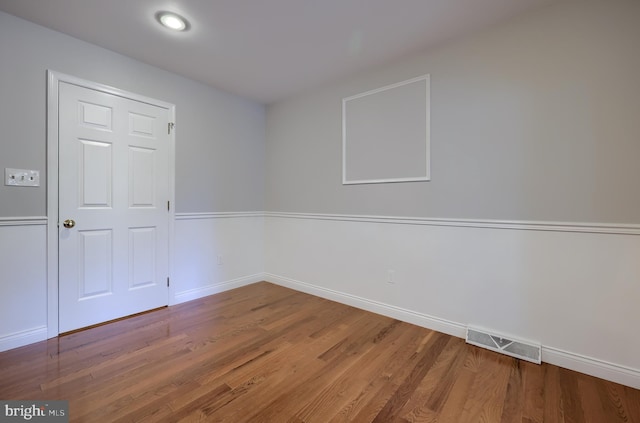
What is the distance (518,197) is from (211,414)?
2374 mm

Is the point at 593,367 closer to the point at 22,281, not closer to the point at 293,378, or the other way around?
the point at 293,378

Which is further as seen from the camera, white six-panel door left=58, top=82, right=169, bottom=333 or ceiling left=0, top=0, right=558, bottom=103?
white six-panel door left=58, top=82, right=169, bottom=333

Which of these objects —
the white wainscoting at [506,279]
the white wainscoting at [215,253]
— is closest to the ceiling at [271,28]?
the white wainscoting at [506,279]

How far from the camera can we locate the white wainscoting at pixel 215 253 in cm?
305

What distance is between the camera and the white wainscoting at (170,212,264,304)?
10.0 feet

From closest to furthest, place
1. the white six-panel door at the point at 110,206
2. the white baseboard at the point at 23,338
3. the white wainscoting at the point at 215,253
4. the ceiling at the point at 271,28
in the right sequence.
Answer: the ceiling at the point at 271,28, the white baseboard at the point at 23,338, the white six-panel door at the point at 110,206, the white wainscoting at the point at 215,253

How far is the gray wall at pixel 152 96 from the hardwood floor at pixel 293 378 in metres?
1.21

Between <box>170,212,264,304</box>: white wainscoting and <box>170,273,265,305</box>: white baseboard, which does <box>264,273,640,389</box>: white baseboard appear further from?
<box>170,212,264,304</box>: white wainscoting

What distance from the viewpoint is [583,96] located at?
1.82 meters

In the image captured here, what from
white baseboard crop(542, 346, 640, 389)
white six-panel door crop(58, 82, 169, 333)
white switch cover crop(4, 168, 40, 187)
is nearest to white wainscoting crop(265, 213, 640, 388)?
white baseboard crop(542, 346, 640, 389)

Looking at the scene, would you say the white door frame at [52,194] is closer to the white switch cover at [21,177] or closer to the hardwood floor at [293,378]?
the white switch cover at [21,177]

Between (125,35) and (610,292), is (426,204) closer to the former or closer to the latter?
(610,292)

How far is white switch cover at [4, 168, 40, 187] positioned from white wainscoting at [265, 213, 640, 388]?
2.49 metres

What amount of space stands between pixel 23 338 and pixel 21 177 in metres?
1.20
